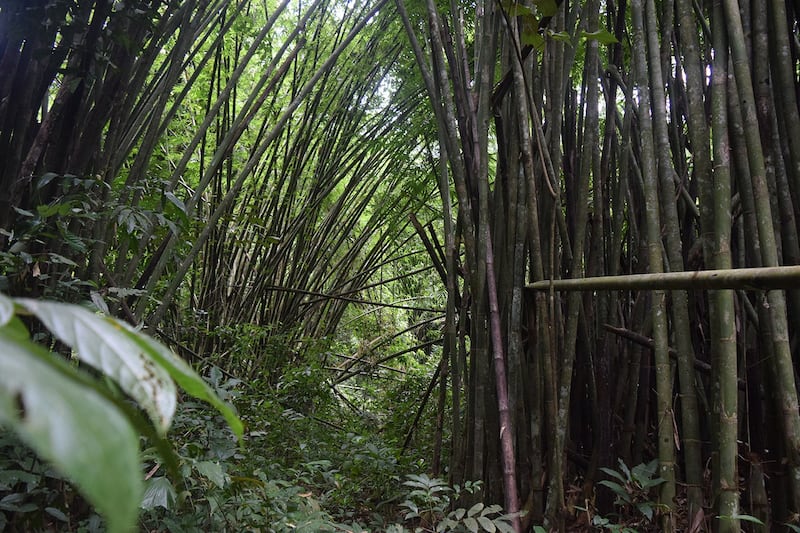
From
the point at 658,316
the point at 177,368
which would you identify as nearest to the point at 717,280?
the point at 658,316

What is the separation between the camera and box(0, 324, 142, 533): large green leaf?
7.2 inches

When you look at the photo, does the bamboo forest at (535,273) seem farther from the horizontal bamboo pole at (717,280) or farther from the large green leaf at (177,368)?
the large green leaf at (177,368)

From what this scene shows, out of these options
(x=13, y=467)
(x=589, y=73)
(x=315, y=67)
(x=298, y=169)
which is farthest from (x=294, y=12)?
(x=13, y=467)

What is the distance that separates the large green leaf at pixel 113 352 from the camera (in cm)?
26

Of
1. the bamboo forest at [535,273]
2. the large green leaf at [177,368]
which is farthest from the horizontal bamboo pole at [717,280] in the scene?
the large green leaf at [177,368]

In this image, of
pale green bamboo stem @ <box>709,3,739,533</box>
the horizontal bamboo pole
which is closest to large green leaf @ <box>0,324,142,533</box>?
the horizontal bamboo pole

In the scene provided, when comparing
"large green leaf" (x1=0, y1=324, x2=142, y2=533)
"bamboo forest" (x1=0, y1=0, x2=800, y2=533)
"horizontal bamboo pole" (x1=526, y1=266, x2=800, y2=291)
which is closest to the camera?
"large green leaf" (x1=0, y1=324, x2=142, y2=533)

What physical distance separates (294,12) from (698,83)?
3.07 metres

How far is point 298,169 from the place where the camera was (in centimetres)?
367

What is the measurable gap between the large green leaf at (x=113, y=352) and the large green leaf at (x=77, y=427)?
0.05 meters

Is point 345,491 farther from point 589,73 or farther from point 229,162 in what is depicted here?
point 229,162

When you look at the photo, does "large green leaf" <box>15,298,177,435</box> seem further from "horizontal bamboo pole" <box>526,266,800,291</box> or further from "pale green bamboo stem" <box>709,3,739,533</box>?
"pale green bamboo stem" <box>709,3,739,533</box>

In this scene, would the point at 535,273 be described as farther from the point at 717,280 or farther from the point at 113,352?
A: the point at 113,352

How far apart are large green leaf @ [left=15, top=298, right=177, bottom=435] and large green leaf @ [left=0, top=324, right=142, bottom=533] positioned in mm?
48
